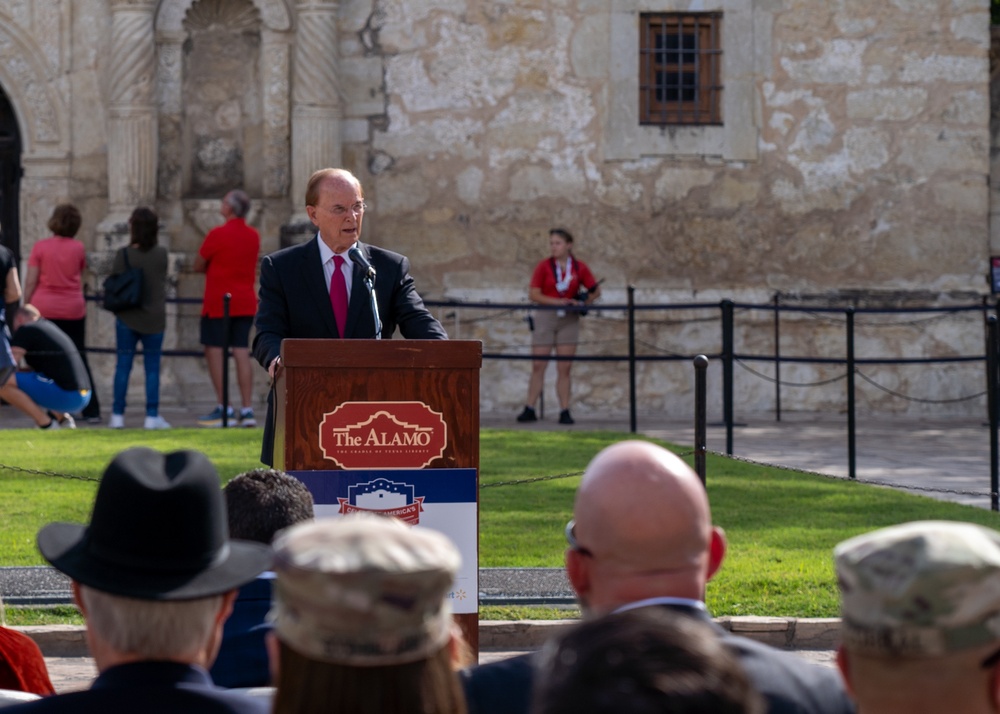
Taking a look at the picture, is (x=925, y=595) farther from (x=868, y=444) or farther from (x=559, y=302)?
(x=559, y=302)

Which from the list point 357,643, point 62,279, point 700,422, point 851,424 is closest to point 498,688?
point 357,643

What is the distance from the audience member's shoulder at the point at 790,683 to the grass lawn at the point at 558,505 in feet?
15.2

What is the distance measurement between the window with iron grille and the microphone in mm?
11466

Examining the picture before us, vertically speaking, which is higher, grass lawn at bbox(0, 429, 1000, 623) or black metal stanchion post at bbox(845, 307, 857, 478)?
black metal stanchion post at bbox(845, 307, 857, 478)

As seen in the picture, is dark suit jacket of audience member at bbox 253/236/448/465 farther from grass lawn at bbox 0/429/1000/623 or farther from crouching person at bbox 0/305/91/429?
crouching person at bbox 0/305/91/429

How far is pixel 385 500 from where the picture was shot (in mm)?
5809

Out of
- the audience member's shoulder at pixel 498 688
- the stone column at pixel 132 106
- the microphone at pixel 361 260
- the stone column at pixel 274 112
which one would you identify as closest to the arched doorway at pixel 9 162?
the stone column at pixel 132 106

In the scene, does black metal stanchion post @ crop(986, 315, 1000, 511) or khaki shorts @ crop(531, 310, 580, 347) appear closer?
black metal stanchion post @ crop(986, 315, 1000, 511)

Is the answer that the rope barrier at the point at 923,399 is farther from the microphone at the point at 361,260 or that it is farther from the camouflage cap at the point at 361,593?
the camouflage cap at the point at 361,593

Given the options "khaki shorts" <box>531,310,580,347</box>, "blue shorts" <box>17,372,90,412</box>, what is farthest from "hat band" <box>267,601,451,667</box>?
"khaki shorts" <box>531,310,580,347</box>

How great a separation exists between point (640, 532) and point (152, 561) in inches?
32.1

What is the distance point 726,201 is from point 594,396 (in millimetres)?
2480

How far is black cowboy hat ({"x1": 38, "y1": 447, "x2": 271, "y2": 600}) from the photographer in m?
2.82

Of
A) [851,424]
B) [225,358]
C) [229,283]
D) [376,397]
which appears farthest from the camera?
[229,283]
